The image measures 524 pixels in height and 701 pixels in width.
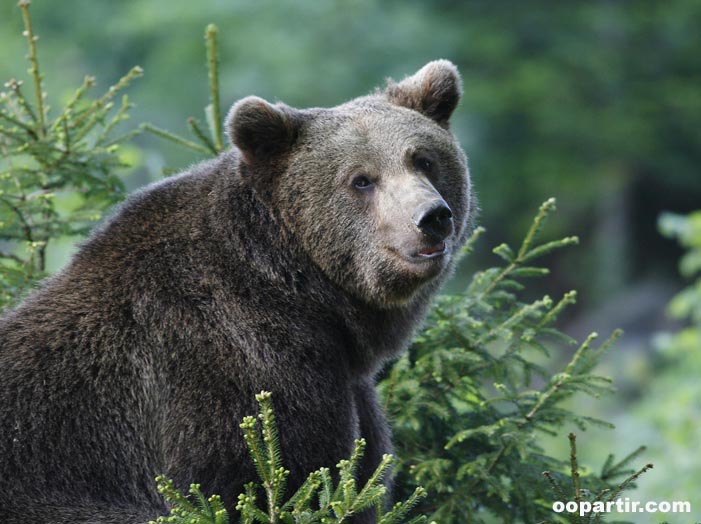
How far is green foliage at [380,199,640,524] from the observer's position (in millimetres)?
5527

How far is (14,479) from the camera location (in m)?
4.58

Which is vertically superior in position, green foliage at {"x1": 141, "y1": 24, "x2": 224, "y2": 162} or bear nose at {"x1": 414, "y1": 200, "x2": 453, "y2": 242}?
green foliage at {"x1": 141, "y1": 24, "x2": 224, "y2": 162}

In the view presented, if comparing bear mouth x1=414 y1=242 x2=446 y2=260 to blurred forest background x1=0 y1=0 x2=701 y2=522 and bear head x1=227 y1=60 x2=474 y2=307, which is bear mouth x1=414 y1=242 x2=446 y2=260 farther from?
blurred forest background x1=0 y1=0 x2=701 y2=522

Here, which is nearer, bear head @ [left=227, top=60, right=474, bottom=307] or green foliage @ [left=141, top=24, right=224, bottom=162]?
bear head @ [left=227, top=60, right=474, bottom=307]

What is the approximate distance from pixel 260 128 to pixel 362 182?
58 cm

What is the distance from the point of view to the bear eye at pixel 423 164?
5.57m

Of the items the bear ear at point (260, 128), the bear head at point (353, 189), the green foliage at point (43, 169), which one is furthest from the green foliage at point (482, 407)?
the green foliage at point (43, 169)

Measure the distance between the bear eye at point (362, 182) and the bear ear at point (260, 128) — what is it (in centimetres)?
40

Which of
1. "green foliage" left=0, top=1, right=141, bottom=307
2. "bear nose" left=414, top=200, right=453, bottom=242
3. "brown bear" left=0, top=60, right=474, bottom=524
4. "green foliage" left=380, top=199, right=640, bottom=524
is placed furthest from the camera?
"green foliage" left=0, top=1, right=141, bottom=307

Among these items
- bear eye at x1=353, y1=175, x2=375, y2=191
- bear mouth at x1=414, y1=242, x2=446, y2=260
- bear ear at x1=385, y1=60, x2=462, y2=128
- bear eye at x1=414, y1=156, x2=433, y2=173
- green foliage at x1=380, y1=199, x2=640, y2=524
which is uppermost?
bear ear at x1=385, y1=60, x2=462, y2=128

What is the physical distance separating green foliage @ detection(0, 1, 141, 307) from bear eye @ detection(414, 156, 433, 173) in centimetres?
165

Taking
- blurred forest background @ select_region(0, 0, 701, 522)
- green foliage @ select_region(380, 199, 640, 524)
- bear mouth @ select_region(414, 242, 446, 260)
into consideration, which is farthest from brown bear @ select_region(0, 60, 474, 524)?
blurred forest background @ select_region(0, 0, 701, 522)

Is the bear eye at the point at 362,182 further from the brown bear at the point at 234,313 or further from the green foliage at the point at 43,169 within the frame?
the green foliage at the point at 43,169

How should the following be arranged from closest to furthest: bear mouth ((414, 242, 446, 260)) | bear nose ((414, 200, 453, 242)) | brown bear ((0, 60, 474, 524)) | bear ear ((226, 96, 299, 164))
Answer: brown bear ((0, 60, 474, 524)) → bear nose ((414, 200, 453, 242)) → bear mouth ((414, 242, 446, 260)) → bear ear ((226, 96, 299, 164))
